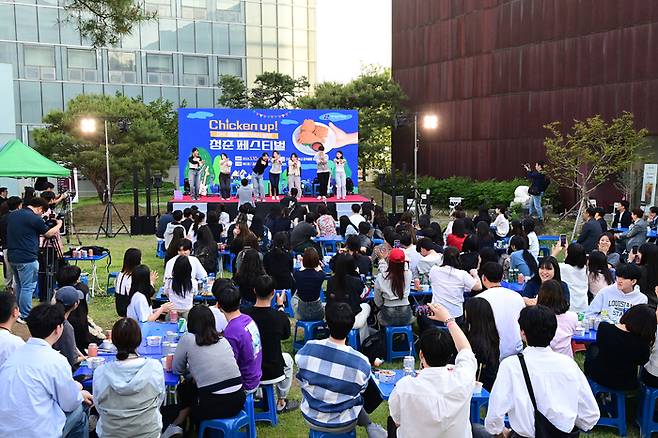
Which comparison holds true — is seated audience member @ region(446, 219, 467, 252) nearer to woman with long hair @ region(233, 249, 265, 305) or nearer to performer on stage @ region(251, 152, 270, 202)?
woman with long hair @ region(233, 249, 265, 305)

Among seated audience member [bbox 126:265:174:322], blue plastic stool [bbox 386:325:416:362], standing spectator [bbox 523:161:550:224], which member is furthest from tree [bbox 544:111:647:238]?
seated audience member [bbox 126:265:174:322]

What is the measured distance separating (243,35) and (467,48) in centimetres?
1607

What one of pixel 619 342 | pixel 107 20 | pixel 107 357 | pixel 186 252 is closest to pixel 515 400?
pixel 619 342

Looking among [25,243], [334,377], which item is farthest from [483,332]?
[25,243]

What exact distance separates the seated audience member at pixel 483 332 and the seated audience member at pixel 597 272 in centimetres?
248

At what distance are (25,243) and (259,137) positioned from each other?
42.6 feet

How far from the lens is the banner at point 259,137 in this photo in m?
19.9

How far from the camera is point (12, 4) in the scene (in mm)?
30281

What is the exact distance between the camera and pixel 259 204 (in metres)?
18.1

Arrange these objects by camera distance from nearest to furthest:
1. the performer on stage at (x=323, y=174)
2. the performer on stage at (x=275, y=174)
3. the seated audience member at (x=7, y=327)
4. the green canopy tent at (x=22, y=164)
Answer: the seated audience member at (x=7, y=327), the green canopy tent at (x=22, y=164), the performer on stage at (x=275, y=174), the performer on stage at (x=323, y=174)

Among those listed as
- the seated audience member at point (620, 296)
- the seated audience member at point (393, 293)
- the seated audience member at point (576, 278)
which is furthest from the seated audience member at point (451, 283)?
the seated audience member at point (620, 296)

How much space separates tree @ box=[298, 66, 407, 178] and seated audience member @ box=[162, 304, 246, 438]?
21588mm

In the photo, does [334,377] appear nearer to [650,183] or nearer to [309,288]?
[309,288]

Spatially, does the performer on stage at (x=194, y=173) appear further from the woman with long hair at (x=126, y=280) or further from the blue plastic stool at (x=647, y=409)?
the blue plastic stool at (x=647, y=409)
